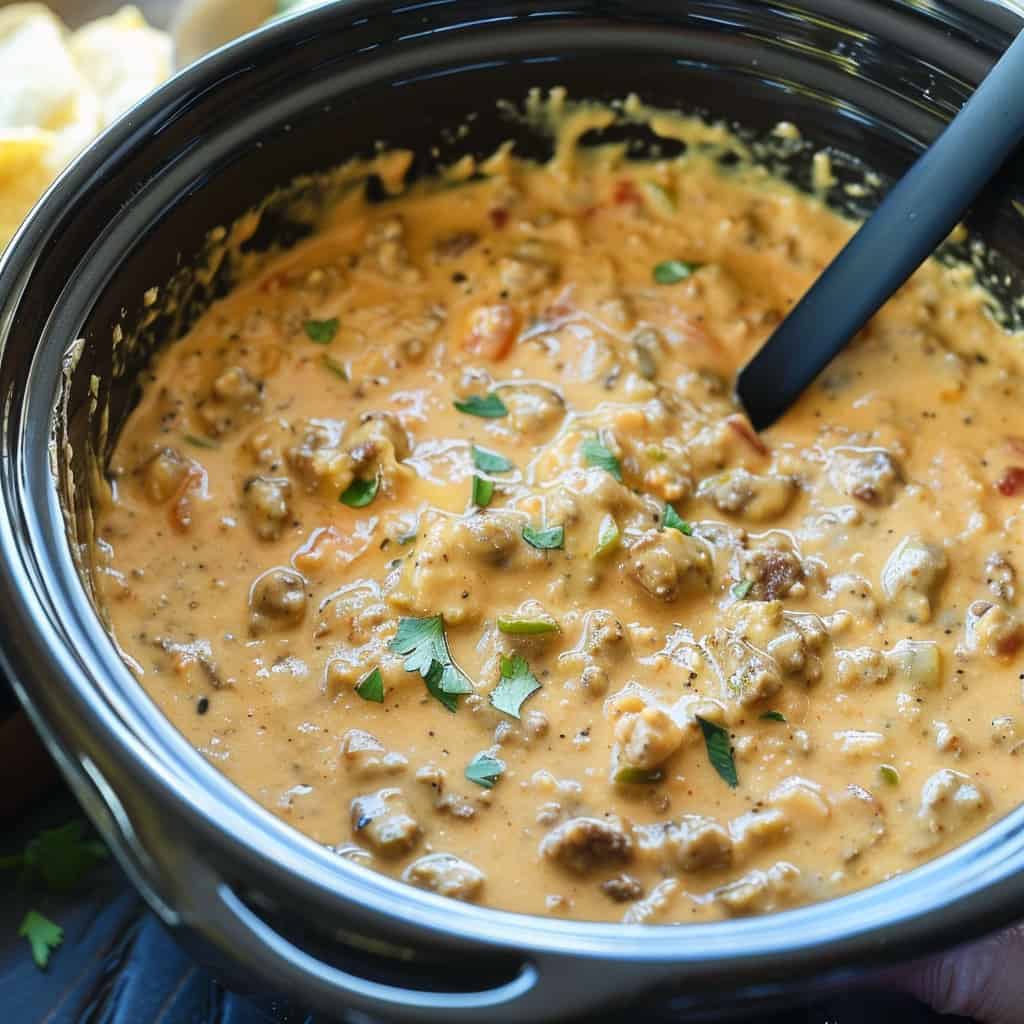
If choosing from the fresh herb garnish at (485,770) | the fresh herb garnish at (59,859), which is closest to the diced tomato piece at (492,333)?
the fresh herb garnish at (485,770)

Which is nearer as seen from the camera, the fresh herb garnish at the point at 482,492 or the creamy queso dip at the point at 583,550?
the creamy queso dip at the point at 583,550

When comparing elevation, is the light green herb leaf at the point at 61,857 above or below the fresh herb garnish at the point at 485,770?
below

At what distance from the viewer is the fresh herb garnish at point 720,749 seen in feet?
5.59

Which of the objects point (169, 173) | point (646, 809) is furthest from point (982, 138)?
point (169, 173)

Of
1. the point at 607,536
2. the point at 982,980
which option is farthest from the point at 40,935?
the point at 982,980

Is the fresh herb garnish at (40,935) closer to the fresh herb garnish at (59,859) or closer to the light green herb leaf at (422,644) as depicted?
the fresh herb garnish at (59,859)

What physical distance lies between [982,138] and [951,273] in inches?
16.2

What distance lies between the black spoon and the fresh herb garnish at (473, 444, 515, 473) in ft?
1.42

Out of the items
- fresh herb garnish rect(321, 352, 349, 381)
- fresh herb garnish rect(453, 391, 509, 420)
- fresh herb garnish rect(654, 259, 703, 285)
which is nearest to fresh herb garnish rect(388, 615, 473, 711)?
fresh herb garnish rect(453, 391, 509, 420)

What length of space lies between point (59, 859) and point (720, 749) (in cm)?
109

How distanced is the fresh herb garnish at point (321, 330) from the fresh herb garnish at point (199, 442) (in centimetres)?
27

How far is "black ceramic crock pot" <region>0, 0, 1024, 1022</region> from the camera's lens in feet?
4.11

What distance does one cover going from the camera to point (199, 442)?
207cm

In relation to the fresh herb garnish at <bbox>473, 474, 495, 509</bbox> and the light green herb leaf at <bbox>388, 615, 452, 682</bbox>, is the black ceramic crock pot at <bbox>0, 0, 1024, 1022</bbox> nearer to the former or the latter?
the light green herb leaf at <bbox>388, 615, 452, 682</bbox>
